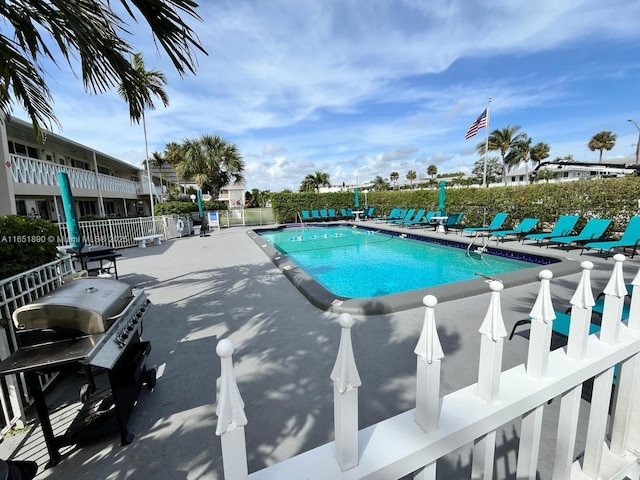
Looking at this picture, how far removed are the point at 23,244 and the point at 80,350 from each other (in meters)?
1.90

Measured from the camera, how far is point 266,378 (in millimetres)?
2684

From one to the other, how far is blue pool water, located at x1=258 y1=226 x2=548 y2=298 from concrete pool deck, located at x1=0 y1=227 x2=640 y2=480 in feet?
7.24

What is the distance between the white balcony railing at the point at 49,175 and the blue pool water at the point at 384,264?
9.52m

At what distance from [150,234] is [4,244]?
39.8 feet

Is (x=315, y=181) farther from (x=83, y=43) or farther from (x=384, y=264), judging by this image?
(x=83, y=43)

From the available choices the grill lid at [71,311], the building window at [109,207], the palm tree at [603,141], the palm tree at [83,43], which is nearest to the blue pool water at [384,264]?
the grill lid at [71,311]

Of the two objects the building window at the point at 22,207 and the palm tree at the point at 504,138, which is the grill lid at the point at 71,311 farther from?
the palm tree at the point at 504,138

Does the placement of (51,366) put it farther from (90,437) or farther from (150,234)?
(150,234)

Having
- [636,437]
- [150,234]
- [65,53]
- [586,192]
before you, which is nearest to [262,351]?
[636,437]

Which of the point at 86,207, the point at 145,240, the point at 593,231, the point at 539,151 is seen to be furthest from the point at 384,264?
the point at 539,151

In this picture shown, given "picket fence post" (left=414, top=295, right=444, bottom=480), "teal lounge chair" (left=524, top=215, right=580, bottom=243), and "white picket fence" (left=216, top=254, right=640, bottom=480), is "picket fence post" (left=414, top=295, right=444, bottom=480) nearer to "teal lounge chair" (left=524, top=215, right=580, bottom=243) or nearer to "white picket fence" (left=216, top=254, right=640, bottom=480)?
"white picket fence" (left=216, top=254, right=640, bottom=480)

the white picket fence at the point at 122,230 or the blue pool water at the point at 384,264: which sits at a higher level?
the white picket fence at the point at 122,230

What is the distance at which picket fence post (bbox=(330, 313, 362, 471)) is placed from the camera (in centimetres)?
78

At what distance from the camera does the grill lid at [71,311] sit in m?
1.81
